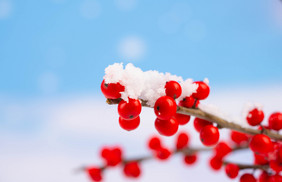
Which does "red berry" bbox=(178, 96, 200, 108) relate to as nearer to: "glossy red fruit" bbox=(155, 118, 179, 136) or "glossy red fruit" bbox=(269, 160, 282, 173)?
"glossy red fruit" bbox=(155, 118, 179, 136)

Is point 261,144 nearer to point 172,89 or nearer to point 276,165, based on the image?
point 276,165

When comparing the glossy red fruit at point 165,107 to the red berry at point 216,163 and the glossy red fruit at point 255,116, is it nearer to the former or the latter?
the glossy red fruit at point 255,116

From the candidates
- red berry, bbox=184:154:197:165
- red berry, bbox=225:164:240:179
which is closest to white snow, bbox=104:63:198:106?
red berry, bbox=225:164:240:179

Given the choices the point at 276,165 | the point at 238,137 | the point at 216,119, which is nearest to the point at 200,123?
the point at 216,119

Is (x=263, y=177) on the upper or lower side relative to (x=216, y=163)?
lower

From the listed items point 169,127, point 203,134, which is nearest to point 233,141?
point 203,134

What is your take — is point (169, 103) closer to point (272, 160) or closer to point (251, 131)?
point (251, 131)
